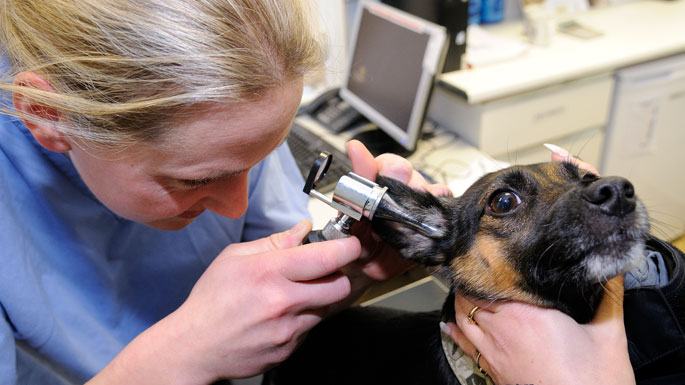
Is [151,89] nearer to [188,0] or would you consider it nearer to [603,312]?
[188,0]

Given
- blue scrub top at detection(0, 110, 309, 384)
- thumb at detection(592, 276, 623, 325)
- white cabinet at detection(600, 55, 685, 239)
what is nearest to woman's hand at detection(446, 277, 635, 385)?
thumb at detection(592, 276, 623, 325)

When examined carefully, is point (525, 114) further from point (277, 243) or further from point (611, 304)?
point (277, 243)

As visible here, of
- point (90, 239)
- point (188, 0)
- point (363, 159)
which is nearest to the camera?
point (188, 0)

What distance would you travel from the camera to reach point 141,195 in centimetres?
87

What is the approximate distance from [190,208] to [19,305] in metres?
0.34

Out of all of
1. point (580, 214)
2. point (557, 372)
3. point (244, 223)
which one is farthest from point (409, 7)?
point (557, 372)

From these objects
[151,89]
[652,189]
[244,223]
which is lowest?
[652,189]

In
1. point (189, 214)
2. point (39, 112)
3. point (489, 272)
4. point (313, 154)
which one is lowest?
point (313, 154)

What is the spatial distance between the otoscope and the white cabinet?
188 centimetres

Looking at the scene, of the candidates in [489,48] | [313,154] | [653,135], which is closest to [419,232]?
[313,154]

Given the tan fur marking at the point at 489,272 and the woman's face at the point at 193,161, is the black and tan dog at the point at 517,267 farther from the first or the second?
the woman's face at the point at 193,161

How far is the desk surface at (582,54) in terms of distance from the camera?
6.61 ft

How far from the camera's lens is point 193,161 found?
801 mm

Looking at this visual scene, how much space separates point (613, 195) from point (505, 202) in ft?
0.68
